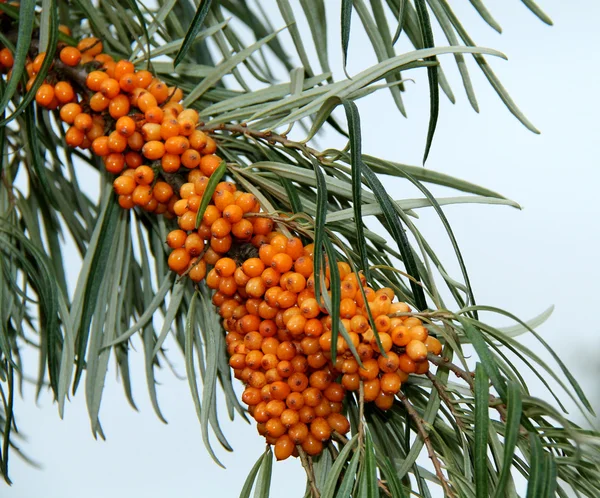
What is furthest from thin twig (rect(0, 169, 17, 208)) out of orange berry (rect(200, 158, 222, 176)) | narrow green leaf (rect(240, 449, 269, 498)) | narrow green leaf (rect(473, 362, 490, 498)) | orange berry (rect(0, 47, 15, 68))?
narrow green leaf (rect(473, 362, 490, 498))

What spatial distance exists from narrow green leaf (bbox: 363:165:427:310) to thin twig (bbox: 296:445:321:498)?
0.11 metres

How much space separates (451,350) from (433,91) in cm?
15

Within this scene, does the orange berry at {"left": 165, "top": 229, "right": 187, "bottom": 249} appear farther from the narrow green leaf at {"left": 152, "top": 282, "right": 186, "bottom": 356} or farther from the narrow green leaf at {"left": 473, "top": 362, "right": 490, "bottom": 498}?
the narrow green leaf at {"left": 473, "top": 362, "right": 490, "bottom": 498}

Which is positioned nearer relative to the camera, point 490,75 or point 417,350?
point 417,350

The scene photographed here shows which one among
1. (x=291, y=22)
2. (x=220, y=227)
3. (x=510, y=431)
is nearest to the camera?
(x=510, y=431)

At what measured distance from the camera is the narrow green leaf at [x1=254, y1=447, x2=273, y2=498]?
1.42ft

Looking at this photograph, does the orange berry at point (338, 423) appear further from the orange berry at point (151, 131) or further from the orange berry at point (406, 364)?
the orange berry at point (151, 131)

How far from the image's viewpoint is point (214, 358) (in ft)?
1.54

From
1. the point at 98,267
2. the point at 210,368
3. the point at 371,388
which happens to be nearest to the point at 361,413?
the point at 371,388

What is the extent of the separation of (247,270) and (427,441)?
0.47 ft

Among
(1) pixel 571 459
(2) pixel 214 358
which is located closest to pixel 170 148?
(2) pixel 214 358

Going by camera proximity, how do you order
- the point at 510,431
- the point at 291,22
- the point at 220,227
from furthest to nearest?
the point at 291,22 < the point at 220,227 < the point at 510,431

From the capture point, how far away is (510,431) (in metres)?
0.33

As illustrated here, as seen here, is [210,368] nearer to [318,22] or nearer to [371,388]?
[371,388]
